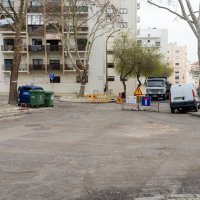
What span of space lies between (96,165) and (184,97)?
754 inches

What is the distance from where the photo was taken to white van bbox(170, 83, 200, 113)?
2684cm

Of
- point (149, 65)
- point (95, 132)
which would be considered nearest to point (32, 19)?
point (149, 65)

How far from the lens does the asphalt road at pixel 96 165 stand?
668cm

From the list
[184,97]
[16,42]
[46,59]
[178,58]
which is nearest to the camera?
[184,97]

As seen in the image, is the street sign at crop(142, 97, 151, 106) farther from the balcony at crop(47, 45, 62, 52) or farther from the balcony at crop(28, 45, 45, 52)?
the balcony at crop(28, 45, 45, 52)

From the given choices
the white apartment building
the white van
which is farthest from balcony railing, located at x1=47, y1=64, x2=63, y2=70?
the white apartment building

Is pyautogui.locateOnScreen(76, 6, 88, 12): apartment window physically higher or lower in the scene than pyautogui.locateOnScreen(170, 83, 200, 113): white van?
higher

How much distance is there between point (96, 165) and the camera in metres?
8.67

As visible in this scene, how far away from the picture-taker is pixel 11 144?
38.4 ft

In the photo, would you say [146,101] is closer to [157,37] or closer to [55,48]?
[55,48]

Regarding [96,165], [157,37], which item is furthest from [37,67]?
[157,37]

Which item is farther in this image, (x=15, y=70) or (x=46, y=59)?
(x=46, y=59)

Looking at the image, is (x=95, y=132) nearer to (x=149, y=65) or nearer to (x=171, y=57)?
(x=149, y=65)

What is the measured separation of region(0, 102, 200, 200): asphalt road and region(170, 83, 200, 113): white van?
41.7 feet
